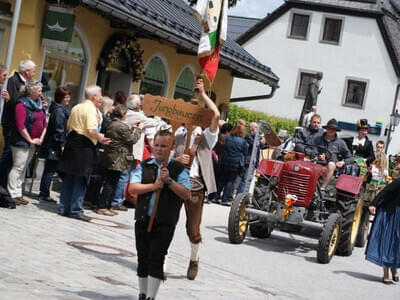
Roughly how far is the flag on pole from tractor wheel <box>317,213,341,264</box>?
4298 millimetres

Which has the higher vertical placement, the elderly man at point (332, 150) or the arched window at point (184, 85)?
the arched window at point (184, 85)

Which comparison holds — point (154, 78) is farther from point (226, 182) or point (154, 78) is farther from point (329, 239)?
point (329, 239)

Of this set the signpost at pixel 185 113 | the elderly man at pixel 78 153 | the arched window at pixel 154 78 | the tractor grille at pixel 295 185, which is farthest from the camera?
the arched window at pixel 154 78

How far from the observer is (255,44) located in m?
48.4

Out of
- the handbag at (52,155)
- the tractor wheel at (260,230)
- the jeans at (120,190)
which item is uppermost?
the handbag at (52,155)

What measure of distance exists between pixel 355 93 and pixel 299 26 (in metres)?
5.21

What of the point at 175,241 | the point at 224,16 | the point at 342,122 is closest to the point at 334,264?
the point at 175,241

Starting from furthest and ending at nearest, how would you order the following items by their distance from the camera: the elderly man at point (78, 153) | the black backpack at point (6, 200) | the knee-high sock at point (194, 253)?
the elderly man at point (78, 153) < the black backpack at point (6, 200) < the knee-high sock at point (194, 253)

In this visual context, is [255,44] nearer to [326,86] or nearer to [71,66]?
[326,86]

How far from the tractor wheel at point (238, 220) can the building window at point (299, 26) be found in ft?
117

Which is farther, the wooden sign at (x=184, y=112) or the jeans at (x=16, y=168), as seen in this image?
the jeans at (x=16, y=168)

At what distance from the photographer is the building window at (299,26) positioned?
47.3 meters

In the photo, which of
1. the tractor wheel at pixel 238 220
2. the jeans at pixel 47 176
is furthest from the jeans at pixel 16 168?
the tractor wheel at pixel 238 220

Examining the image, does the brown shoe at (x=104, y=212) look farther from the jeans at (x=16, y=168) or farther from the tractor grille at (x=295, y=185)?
the tractor grille at (x=295, y=185)
